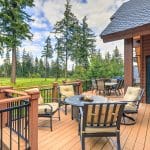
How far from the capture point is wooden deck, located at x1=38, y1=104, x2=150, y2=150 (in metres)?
4.45

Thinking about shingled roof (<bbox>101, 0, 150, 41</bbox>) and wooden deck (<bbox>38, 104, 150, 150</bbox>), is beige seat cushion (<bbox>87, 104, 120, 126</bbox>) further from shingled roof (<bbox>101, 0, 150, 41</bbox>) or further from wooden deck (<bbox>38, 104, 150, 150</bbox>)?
shingled roof (<bbox>101, 0, 150, 41</bbox>)

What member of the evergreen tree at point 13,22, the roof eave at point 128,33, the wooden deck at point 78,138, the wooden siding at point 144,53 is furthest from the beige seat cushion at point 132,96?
the evergreen tree at point 13,22

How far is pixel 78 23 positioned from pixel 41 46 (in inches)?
562

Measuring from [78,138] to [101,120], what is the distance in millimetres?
1109

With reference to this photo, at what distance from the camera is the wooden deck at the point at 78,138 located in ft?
14.6

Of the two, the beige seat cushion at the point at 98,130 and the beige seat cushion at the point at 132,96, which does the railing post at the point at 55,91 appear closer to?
the beige seat cushion at the point at 132,96

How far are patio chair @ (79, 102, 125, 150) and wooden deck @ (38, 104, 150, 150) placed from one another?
0.42 metres

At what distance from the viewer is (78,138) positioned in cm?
500

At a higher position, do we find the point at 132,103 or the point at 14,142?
the point at 132,103

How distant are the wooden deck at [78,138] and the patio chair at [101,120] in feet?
1.39

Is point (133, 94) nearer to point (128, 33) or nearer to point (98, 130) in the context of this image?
point (128, 33)

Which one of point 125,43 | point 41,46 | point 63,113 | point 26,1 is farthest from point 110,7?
point 41,46

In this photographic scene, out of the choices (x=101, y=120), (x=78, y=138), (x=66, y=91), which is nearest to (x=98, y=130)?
(x=101, y=120)

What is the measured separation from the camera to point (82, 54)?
92.8 ft
